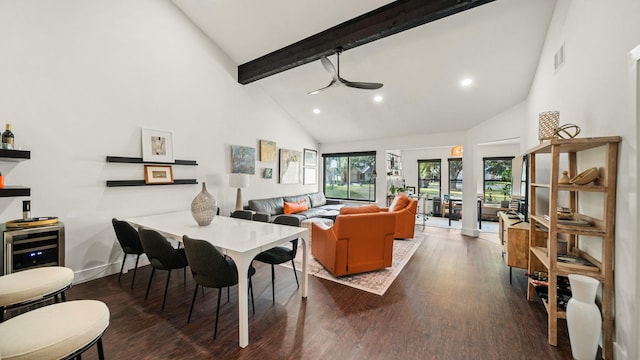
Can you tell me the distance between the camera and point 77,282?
122 inches

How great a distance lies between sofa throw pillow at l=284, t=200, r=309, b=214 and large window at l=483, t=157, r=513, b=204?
6085 mm

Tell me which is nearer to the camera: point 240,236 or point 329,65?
point 240,236

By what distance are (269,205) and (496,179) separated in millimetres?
7286

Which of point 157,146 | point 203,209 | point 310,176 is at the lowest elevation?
point 203,209

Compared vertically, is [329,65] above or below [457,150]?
above

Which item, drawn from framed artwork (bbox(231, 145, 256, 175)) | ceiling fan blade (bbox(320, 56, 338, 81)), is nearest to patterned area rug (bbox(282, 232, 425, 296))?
framed artwork (bbox(231, 145, 256, 175))

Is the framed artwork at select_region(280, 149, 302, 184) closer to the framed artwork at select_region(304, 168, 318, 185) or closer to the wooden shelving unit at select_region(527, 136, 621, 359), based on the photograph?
the framed artwork at select_region(304, 168, 318, 185)

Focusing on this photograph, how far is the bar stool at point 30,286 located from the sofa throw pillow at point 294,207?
4.24 metres

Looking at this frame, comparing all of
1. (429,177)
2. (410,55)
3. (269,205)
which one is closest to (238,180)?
(269,205)

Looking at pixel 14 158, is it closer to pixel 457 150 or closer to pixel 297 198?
pixel 297 198

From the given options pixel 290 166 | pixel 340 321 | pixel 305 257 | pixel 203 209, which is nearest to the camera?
pixel 340 321

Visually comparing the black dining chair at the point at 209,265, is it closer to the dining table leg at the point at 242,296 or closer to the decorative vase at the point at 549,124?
the dining table leg at the point at 242,296

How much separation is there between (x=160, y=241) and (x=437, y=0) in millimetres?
3978

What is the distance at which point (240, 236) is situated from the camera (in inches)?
96.3
